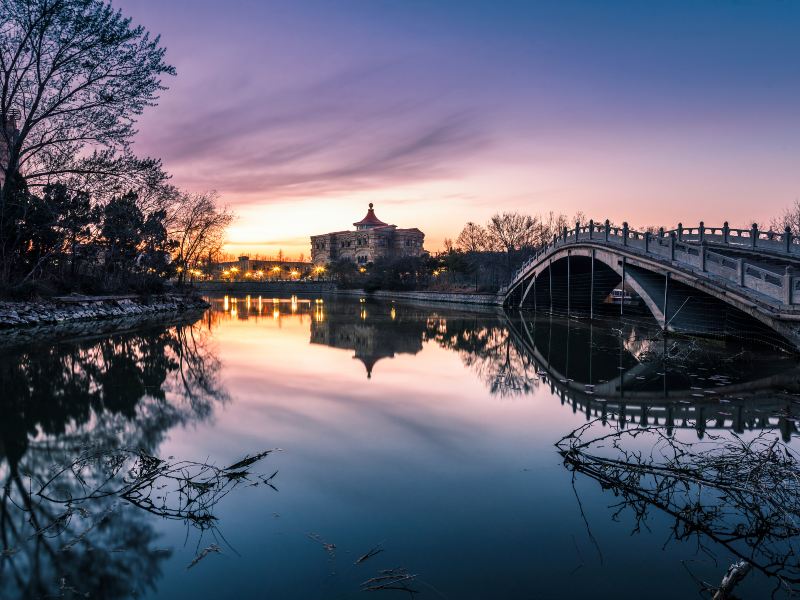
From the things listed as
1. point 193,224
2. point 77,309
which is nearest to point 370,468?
point 77,309

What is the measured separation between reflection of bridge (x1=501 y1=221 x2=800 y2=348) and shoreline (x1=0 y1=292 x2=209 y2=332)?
942 inches

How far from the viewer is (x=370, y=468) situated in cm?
589

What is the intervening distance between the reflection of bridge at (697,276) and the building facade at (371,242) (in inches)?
2881

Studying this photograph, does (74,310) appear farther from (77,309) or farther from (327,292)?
(327,292)

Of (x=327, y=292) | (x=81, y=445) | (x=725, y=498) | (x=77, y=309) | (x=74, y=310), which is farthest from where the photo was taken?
(x=327, y=292)

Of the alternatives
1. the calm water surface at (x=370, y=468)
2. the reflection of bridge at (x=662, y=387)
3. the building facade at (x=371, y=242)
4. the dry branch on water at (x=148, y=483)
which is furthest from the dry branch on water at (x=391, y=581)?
the building facade at (x=371, y=242)

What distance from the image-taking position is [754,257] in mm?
23281

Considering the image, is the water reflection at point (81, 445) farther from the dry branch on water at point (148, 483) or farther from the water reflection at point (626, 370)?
the water reflection at point (626, 370)

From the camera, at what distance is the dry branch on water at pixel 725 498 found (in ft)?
13.2

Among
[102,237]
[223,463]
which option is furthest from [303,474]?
[102,237]

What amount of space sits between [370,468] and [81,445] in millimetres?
3780

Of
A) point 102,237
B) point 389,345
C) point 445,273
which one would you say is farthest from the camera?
point 445,273

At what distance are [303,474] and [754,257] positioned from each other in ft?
81.6

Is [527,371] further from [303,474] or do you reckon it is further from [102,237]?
[102,237]
